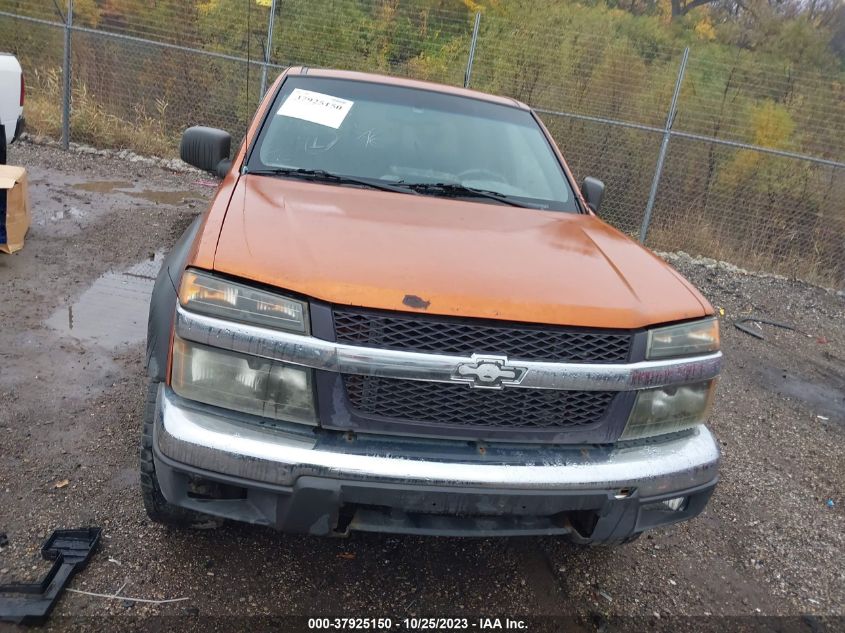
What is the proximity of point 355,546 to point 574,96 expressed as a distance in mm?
8321

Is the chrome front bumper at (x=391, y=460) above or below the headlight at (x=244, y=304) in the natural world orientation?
below

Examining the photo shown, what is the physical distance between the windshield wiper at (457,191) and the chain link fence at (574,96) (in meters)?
5.80

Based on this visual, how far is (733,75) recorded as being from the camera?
363 inches

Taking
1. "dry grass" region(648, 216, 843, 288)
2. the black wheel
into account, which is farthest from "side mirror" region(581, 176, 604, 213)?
"dry grass" region(648, 216, 843, 288)

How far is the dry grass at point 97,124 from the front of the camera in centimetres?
Answer: 974

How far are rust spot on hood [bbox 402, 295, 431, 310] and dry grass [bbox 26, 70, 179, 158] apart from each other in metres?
9.21

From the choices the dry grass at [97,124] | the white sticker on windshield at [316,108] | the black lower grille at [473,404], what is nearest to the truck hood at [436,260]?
the black lower grille at [473,404]

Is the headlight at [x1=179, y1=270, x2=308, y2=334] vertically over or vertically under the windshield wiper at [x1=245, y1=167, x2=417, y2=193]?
under

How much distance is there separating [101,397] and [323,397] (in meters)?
2.01

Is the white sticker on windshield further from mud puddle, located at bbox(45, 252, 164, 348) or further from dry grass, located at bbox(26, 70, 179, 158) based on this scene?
dry grass, located at bbox(26, 70, 179, 158)

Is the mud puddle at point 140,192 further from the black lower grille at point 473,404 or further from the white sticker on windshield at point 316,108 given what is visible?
the black lower grille at point 473,404

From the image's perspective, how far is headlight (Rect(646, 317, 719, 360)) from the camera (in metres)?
2.05

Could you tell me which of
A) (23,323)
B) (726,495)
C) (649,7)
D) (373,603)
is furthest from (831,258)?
(649,7)

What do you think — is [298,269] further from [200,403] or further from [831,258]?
[831,258]
